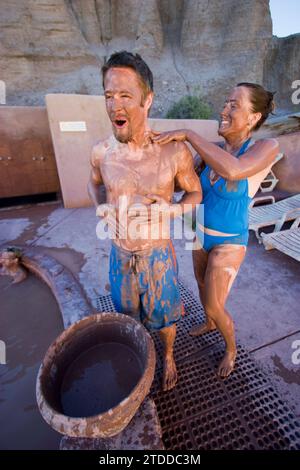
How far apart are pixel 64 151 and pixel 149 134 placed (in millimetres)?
4752

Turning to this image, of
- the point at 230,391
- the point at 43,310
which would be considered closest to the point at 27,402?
the point at 43,310

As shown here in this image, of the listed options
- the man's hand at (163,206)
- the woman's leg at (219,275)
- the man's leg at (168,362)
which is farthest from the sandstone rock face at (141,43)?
the man's leg at (168,362)

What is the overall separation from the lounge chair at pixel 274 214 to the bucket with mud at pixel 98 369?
3.13 meters

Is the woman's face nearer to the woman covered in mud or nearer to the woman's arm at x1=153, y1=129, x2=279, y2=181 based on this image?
the woman covered in mud

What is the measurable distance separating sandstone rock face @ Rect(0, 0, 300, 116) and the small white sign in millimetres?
14582

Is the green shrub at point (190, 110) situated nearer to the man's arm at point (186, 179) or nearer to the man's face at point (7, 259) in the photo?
the man's face at point (7, 259)

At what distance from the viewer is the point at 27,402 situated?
2.16 metres

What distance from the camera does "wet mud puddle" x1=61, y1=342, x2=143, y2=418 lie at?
139 centimetres

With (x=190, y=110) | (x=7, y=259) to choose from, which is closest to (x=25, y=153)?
(x=7, y=259)

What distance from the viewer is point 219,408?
1.71m

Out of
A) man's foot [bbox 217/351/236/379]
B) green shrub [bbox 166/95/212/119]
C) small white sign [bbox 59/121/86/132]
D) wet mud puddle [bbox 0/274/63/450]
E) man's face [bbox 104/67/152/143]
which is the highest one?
green shrub [bbox 166/95/212/119]

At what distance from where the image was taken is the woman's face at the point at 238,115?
1.57m

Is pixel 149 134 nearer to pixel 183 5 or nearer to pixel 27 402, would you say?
pixel 27 402

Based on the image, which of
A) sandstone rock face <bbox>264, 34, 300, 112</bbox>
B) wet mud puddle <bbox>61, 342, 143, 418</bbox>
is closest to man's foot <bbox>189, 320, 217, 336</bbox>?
wet mud puddle <bbox>61, 342, 143, 418</bbox>
